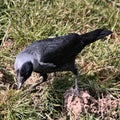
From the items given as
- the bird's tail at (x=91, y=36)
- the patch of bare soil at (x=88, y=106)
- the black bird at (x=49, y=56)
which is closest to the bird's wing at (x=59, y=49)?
the black bird at (x=49, y=56)

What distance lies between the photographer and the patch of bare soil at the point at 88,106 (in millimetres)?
4094

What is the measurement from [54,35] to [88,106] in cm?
108

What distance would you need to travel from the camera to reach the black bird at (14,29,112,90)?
381 centimetres

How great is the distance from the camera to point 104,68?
4566 mm

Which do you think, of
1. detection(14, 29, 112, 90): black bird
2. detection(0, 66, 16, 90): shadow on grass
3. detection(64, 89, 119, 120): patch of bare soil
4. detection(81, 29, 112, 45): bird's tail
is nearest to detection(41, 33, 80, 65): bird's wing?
detection(14, 29, 112, 90): black bird

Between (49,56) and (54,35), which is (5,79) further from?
(54,35)

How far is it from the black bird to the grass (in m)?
0.23

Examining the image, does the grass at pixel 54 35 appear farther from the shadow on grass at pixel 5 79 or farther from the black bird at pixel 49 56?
the black bird at pixel 49 56

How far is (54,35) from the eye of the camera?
194 inches

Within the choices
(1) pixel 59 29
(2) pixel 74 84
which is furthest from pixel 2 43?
(2) pixel 74 84

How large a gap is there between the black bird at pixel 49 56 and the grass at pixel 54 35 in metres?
0.23

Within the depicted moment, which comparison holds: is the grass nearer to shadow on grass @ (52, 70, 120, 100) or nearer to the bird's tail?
shadow on grass @ (52, 70, 120, 100)

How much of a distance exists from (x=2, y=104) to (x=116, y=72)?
1.17 m

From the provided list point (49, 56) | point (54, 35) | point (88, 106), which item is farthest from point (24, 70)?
point (54, 35)
